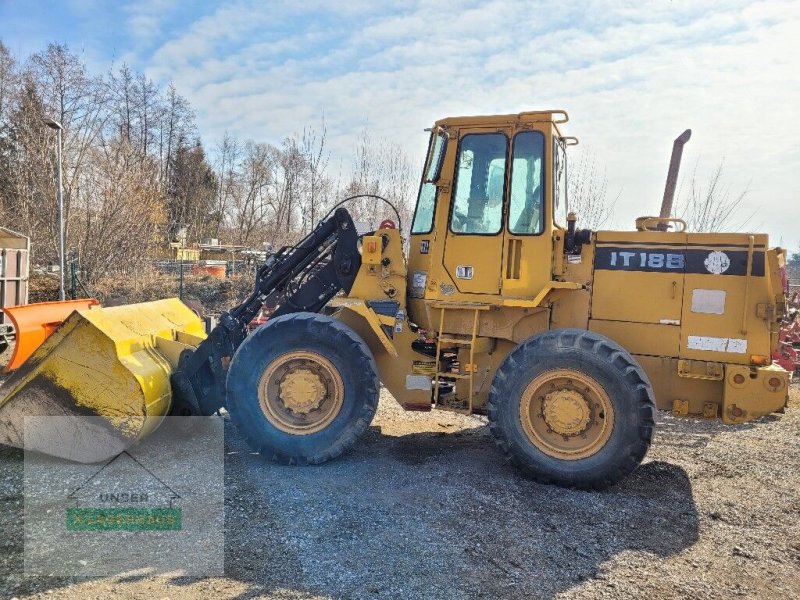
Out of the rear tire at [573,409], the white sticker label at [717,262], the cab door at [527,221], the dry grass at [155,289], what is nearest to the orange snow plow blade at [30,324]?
the cab door at [527,221]

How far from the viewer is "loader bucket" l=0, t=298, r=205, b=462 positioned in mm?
4562

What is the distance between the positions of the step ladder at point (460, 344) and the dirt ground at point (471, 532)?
0.54 m

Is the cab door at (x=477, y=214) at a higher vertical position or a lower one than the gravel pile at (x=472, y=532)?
higher

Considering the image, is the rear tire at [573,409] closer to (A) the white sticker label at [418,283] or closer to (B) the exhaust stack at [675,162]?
(A) the white sticker label at [418,283]

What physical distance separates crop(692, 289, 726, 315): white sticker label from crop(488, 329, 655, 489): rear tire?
2.75ft

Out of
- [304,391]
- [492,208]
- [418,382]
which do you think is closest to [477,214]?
[492,208]

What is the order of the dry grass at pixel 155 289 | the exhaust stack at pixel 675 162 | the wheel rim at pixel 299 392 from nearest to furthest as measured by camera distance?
the wheel rim at pixel 299 392, the exhaust stack at pixel 675 162, the dry grass at pixel 155 289

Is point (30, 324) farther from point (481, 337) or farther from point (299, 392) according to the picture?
point (481, 337)

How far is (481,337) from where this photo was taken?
5.24 metres

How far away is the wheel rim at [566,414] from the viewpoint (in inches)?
179

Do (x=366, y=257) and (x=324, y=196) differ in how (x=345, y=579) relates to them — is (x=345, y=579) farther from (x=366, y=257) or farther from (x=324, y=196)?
(x=324, y=196)

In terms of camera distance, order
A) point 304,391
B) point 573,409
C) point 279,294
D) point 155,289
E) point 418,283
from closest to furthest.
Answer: point 573,409, point 304,391, point 418,283, point 279,294, point 155,289

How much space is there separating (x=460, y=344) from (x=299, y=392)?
1.47m

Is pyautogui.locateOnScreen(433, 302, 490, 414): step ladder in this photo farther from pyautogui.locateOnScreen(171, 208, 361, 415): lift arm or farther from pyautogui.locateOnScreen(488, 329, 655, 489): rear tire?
pyautogui.locateOnScreen(171, 208, 361, 415): lift arm
